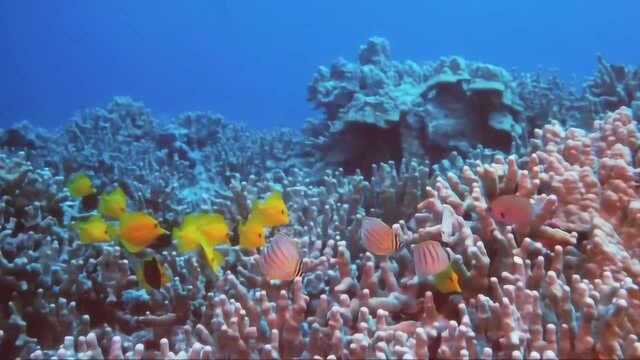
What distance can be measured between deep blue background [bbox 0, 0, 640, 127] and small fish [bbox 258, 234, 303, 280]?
80712 mm

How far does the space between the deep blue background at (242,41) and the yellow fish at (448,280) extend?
8095 cm

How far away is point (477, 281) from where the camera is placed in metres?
3.08

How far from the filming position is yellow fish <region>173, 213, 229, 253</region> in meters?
3.69

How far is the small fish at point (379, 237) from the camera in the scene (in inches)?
128

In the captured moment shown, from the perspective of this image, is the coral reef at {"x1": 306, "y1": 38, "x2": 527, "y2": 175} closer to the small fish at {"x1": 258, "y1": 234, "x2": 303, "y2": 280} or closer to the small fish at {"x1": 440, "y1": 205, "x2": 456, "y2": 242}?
the small fish at {"x1": 440, "y1": 205, "x2": 456, "y2": 242}

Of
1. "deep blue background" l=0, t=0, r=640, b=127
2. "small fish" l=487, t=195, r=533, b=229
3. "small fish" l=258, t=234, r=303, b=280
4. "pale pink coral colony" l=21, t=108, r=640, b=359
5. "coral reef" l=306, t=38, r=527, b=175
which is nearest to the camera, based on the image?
"pale pink coral colony" l=21, t=108, r=640, b=359

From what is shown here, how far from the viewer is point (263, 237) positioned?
3750 mm

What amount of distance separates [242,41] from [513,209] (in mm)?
138638

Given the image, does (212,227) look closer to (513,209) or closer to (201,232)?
(201,232)

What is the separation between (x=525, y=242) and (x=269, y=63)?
131 m

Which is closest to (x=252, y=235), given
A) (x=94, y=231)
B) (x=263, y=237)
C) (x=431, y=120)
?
(x=263, y=237)

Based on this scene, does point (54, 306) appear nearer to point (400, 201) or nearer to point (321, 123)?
point (400, 201)

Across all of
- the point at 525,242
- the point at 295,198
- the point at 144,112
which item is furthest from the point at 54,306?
the point at 144,112

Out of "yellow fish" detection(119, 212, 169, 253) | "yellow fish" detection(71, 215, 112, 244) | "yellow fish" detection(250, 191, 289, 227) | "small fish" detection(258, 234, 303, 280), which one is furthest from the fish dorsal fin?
"yellow fish" detection(71, 215, 112, 244)
